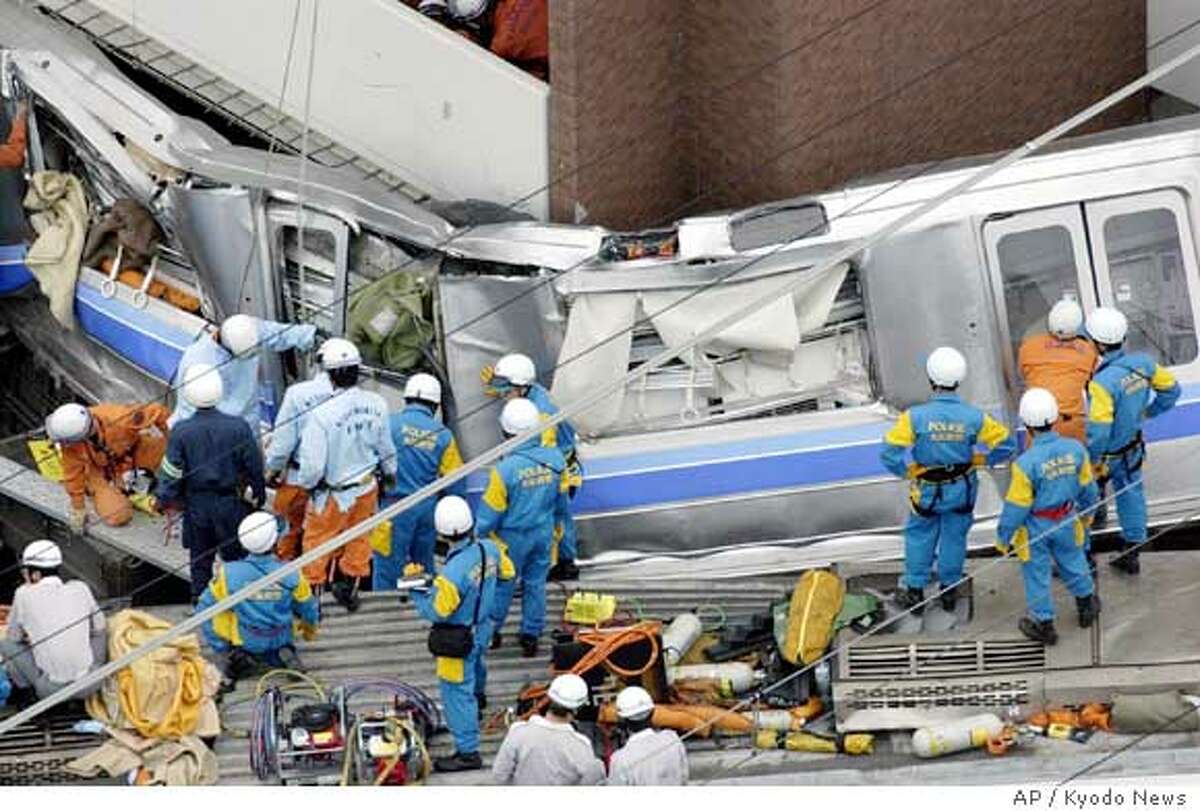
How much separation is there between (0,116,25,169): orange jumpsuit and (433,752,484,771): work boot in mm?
5442

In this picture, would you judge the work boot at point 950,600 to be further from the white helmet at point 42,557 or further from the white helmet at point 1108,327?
the white helmet at point 42,557

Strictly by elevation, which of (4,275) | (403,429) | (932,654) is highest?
(4,275)

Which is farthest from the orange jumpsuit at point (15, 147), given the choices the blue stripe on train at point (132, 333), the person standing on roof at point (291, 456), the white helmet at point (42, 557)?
the white helmet at point (42, 557)

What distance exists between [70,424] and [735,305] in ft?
12.4

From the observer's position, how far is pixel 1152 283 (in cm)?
2167

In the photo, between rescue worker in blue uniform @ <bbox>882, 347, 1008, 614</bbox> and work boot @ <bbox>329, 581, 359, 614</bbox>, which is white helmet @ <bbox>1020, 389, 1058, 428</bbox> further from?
work boot @ <bbox>329, 581, 359, 614</bbox>

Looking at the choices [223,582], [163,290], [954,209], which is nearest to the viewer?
[223,582]

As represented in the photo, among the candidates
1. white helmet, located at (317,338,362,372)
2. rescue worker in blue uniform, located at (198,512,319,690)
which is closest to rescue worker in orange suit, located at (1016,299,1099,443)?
white helmet, located at (317,338,362,372)

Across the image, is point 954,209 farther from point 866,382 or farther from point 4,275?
point 4,275

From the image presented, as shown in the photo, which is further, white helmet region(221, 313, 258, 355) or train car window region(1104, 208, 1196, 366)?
white helmet region(221, 313, 258, 355)

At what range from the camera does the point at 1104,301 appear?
71.1 ft

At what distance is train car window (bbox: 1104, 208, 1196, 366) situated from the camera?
21.6 m

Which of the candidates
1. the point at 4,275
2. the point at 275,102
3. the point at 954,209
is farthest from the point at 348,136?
the point at 954,209

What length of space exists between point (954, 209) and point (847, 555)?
6.66ft
